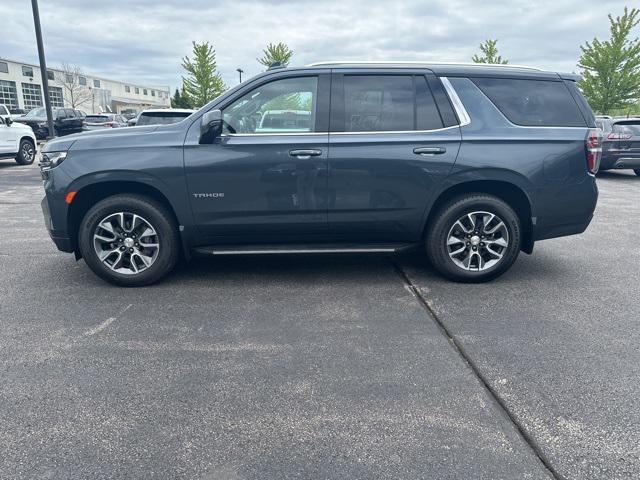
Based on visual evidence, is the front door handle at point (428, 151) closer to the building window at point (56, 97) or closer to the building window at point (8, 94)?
the building window at point (8, 94)

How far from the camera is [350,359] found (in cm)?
328

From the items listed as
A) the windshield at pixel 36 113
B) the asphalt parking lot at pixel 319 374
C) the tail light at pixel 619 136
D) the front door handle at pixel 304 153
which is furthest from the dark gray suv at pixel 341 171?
the windshield at pixel 36 113

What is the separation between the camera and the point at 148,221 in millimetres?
4516

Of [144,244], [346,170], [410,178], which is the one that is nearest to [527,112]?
[410,178]

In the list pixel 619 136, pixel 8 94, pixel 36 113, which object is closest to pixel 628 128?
pixel 619 136

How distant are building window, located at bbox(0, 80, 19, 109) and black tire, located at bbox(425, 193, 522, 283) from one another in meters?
67.8

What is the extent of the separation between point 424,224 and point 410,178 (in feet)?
1.56

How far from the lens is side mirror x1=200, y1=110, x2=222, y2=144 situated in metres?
4.24

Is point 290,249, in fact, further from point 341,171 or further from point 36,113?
point 36,113

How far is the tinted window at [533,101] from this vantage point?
465 cm

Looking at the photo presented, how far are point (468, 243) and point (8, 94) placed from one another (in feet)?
235

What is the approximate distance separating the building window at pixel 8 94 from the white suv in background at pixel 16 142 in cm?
5290

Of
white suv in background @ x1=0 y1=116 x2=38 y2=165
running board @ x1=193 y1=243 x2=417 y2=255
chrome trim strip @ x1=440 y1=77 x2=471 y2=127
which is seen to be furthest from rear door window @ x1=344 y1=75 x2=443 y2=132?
white suv in background @ x1=0 y1=116 x2=38 y2=165

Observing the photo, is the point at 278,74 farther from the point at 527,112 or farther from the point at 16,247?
the point at 16,247
